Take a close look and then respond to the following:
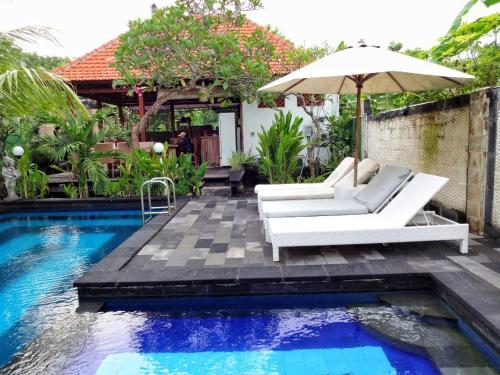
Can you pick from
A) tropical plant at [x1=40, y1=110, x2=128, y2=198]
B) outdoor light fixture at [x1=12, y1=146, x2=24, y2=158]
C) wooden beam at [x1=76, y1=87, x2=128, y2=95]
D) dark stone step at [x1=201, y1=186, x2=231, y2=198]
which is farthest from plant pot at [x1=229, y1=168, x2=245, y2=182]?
wooden beam at [x1=76, y1=87, x2=128, y2=95]

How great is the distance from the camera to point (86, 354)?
311cm

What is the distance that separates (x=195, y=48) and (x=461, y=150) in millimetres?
6373

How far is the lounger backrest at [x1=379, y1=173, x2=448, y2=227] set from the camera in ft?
15.0

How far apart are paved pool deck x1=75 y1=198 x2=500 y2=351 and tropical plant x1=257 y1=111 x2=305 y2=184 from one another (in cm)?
426

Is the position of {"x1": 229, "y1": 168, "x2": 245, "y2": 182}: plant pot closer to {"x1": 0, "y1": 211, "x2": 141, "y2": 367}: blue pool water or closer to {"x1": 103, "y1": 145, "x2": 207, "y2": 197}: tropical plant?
{"x1": 103, "y1": 145, "x2": 207, "y2": 197}: tropical plant

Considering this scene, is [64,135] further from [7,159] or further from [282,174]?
[282,174]

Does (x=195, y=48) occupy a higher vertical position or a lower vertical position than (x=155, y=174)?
higher

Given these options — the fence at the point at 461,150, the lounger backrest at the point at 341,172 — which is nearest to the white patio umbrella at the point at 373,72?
the fence at the point at 461,150

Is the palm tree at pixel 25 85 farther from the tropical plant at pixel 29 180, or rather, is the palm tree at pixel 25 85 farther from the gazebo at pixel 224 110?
the gazebo at pixel 224 110

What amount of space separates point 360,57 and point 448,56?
141 inches

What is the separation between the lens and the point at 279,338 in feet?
10.8

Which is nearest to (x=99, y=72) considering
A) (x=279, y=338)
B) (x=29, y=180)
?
(x=29, y=180)

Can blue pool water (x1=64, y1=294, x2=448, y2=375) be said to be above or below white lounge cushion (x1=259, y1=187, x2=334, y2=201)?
below

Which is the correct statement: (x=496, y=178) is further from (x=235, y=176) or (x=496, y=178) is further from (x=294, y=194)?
(x=235, y=176)
